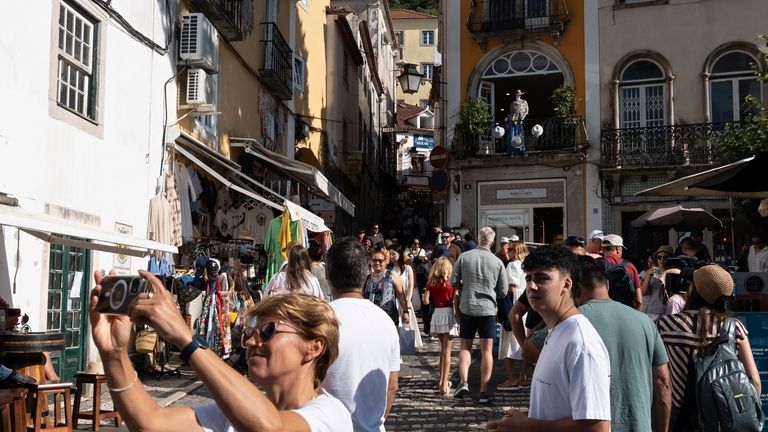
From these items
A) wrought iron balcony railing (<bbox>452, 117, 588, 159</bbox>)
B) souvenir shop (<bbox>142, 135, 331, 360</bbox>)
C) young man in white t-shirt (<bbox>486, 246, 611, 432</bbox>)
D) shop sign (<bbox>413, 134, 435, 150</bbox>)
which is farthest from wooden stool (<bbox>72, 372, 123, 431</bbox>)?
shop sign (<bbox>413, 134, 435, 150</bbox>)

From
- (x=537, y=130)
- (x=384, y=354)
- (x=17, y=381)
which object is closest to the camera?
(x=384, y=354)

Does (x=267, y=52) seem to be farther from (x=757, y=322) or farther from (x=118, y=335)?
(x=118, y=335)

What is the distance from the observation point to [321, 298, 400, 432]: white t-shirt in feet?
12.9

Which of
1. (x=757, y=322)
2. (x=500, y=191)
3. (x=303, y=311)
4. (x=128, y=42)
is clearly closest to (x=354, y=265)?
(x=303, y=311)

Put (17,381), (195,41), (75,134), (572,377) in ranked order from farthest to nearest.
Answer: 1. (195,41)
2. (75,134)
3. (17,381)
4. (572,377)

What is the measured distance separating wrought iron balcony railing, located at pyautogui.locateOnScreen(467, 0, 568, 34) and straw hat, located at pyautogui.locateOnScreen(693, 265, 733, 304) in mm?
19441

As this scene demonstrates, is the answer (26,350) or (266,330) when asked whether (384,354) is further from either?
(26,350)

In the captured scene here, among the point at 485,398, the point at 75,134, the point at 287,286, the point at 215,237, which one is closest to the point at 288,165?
the point at 215,237

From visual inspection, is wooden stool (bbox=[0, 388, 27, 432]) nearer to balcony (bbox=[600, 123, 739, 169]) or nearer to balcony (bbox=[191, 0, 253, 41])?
balcony (bbox=[191, 0, 253, 41])

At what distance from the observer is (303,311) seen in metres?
2.69

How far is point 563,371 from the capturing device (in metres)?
3.44

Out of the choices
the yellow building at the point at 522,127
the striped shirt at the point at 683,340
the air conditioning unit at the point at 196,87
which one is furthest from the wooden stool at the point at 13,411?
the yellow building at the point at 522,127

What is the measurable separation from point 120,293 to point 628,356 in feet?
9.91

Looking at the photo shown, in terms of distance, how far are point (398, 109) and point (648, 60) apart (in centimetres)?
4298
